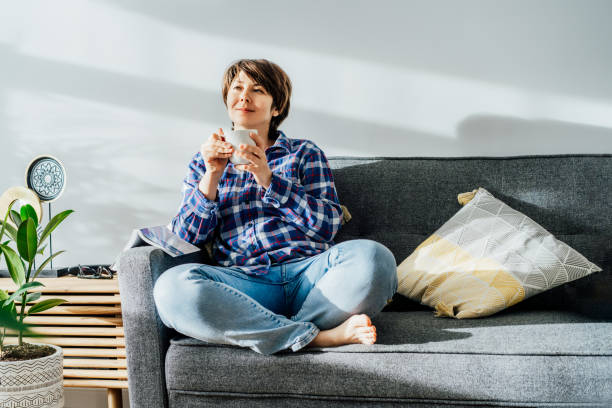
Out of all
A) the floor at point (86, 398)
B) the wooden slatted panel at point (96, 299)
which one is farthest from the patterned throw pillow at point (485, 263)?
the floor at point (86, 398)

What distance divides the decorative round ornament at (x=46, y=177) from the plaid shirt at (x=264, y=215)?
714 mm

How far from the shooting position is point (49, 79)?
7.64 feet

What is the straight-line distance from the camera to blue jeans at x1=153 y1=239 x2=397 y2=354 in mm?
1226

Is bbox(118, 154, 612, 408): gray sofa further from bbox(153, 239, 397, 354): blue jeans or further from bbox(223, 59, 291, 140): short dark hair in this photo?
bbox(223, 59, 291, 140): short dark hair

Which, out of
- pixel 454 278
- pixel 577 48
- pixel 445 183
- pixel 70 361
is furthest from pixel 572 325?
pixel 70 361

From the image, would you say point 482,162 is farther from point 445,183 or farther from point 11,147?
point 11,147

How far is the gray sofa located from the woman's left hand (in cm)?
31

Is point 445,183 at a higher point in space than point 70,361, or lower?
higher

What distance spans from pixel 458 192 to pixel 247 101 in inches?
29.3

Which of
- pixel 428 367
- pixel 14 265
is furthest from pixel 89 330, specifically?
pixel 428 367

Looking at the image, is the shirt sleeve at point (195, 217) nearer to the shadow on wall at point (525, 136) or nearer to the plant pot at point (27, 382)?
the plant pot at point (27, 382)

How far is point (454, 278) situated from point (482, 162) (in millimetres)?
468

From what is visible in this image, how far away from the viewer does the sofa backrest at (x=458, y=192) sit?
167cm

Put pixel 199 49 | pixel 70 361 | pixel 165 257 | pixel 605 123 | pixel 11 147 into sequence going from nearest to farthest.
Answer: pixel 165 257 < pixel 70 361 < pixel 605 123 < pixel 199 49 < pixel 11 147
